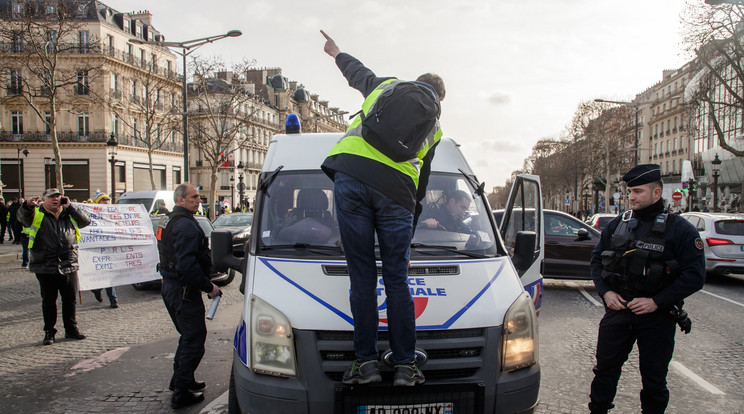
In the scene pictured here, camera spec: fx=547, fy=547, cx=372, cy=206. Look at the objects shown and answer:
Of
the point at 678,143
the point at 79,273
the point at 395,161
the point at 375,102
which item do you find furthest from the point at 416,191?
the point at 678,143

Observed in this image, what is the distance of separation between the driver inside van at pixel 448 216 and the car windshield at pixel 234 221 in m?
13.8

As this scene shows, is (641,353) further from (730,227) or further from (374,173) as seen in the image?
(730,227)

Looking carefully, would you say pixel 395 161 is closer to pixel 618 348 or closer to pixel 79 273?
pixel 618 348

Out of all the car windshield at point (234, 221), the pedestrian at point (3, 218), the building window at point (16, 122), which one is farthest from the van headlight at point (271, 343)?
the building window at point (16, 122)

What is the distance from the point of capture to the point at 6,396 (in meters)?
4.70

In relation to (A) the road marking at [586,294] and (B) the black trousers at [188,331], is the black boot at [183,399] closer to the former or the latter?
(B) the black trousers at [188,331]

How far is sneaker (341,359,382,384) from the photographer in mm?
2756

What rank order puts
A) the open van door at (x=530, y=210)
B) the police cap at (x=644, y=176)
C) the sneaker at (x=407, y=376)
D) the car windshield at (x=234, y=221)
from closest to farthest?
1. the sneaker at (x=407, y=376)
2. the police cap at (x=644, y=176)
3. the open van door at (x=530, y=210)
4. the car windshield at (x=234, y=221)

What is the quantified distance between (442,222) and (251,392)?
5.86 ft

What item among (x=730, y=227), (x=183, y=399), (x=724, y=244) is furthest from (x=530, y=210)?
(x=730, y=227)

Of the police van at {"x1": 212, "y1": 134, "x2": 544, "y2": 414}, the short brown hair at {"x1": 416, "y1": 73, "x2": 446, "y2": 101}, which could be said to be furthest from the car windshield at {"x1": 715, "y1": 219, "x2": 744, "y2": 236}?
the short brown hair at {"x1": 416, "y1": 73, "x2": 446, "y2": 101}

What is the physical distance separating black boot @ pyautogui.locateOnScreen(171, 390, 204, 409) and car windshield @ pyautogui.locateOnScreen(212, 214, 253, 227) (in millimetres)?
12984

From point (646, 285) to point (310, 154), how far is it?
265 centimetres

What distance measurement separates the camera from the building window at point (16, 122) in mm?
50031
